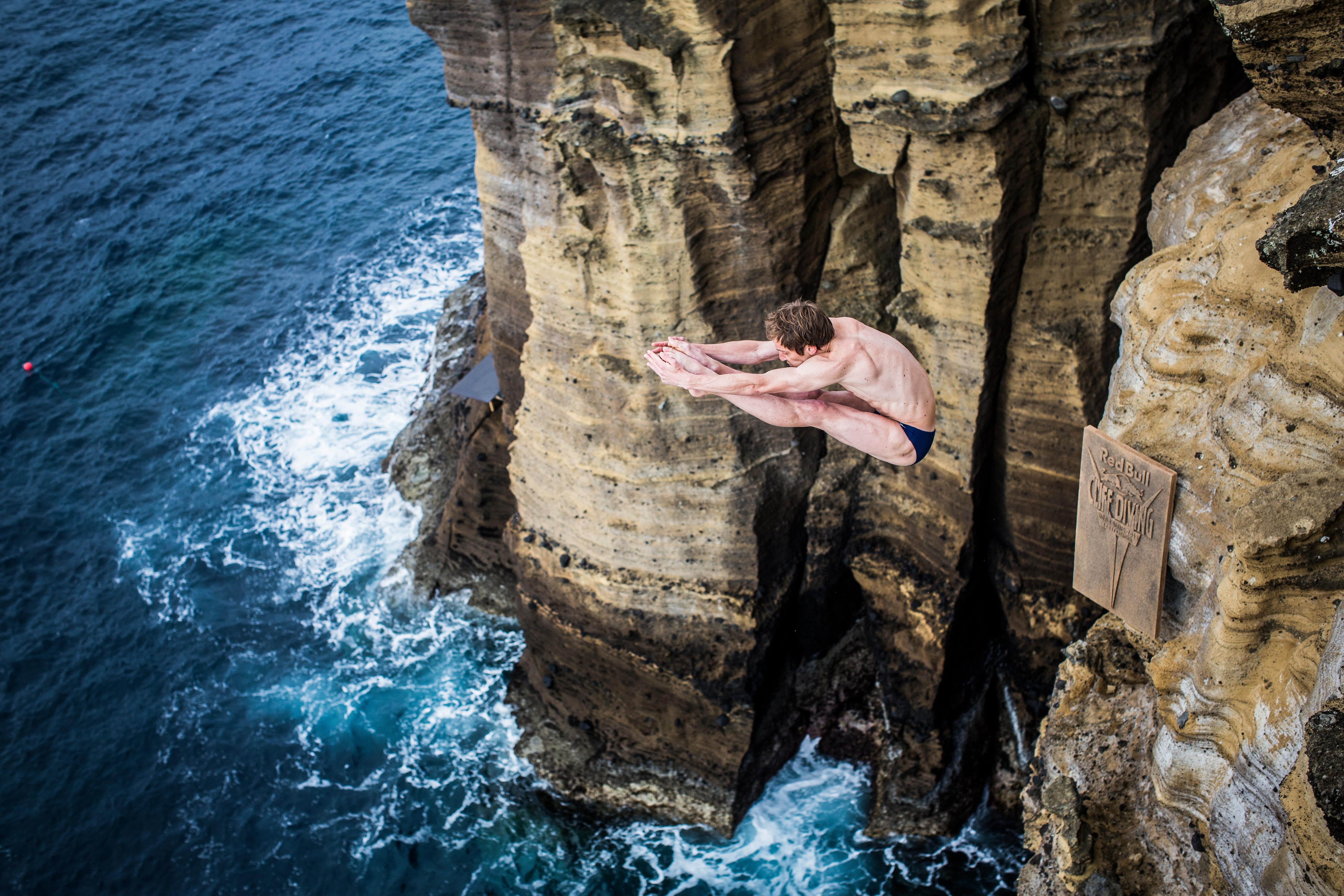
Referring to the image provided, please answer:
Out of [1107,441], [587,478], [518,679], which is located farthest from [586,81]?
[518,679]

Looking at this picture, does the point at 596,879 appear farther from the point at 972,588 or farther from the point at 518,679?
the point at 972,588

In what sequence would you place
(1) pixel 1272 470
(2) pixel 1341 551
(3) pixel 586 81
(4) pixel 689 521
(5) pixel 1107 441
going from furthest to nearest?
(4) pixel 689 521 → (3) pixel 586 81 → (5) pixel 1107 441 → (1) pixel 1272 470 → (2) pixel 1341 551

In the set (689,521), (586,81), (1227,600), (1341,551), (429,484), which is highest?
(586,81)

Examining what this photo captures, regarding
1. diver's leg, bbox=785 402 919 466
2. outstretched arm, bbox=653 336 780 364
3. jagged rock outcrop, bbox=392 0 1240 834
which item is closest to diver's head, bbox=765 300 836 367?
outstretched arm, bbox=653 336 780 364

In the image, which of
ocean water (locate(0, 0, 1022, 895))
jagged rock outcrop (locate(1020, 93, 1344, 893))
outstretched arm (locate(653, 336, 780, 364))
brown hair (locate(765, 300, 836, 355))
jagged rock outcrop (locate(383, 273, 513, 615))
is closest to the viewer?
jagged rock outcrop (locate(1020, 93, 1344, 893))

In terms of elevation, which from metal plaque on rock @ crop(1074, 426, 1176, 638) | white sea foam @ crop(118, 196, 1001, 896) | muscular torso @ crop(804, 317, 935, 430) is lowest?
white sea foam @ crop(118, 196, 1001, 896)

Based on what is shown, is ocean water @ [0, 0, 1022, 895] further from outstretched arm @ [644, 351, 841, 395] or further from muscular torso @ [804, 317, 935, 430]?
outstretched arm @ [644, 351, 841, 395]
